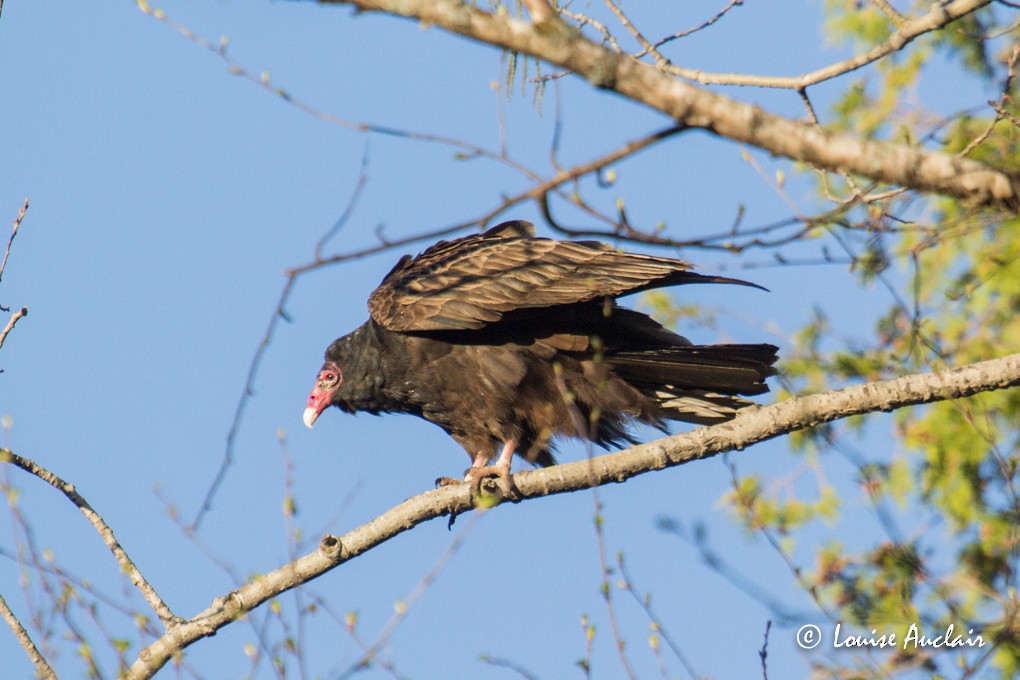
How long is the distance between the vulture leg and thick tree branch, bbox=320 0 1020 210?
2.37 m

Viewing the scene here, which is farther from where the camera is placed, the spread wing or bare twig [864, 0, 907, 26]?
the spread wing

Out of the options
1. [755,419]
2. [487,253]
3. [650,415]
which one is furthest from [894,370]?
[487,253]

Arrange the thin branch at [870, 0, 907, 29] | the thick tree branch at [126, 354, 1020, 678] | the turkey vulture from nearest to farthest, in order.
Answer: the thin branch at [870, 0, 907, 29] → the thick tree branch at [126, 354, 1020, 678] → the turkey vulture

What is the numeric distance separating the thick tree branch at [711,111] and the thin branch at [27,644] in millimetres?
2068

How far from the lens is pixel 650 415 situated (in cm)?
450

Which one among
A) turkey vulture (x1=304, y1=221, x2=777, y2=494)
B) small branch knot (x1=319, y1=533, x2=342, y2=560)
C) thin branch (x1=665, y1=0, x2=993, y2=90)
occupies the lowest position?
small branch knot (x1=319, y1=533, x2=342, y2=560)

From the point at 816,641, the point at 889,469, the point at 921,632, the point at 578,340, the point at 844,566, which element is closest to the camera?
the point at 816,641

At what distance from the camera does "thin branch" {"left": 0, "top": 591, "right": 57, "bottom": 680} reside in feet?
9.93

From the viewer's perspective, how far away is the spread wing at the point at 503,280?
4.33 m

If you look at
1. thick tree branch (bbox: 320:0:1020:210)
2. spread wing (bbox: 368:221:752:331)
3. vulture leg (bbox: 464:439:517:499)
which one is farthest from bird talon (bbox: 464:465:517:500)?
thick tree branch (bbox: 320:0:1020:210)

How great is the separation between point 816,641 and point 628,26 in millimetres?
1799

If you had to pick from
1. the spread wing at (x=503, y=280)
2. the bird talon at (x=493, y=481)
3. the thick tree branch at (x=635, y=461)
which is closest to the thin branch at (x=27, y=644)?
the thick tree branch at (x=635, y=461)

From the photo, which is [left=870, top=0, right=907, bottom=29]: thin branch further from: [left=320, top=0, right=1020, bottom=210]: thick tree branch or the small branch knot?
the small branch knot

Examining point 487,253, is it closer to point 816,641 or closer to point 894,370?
point 894,370
